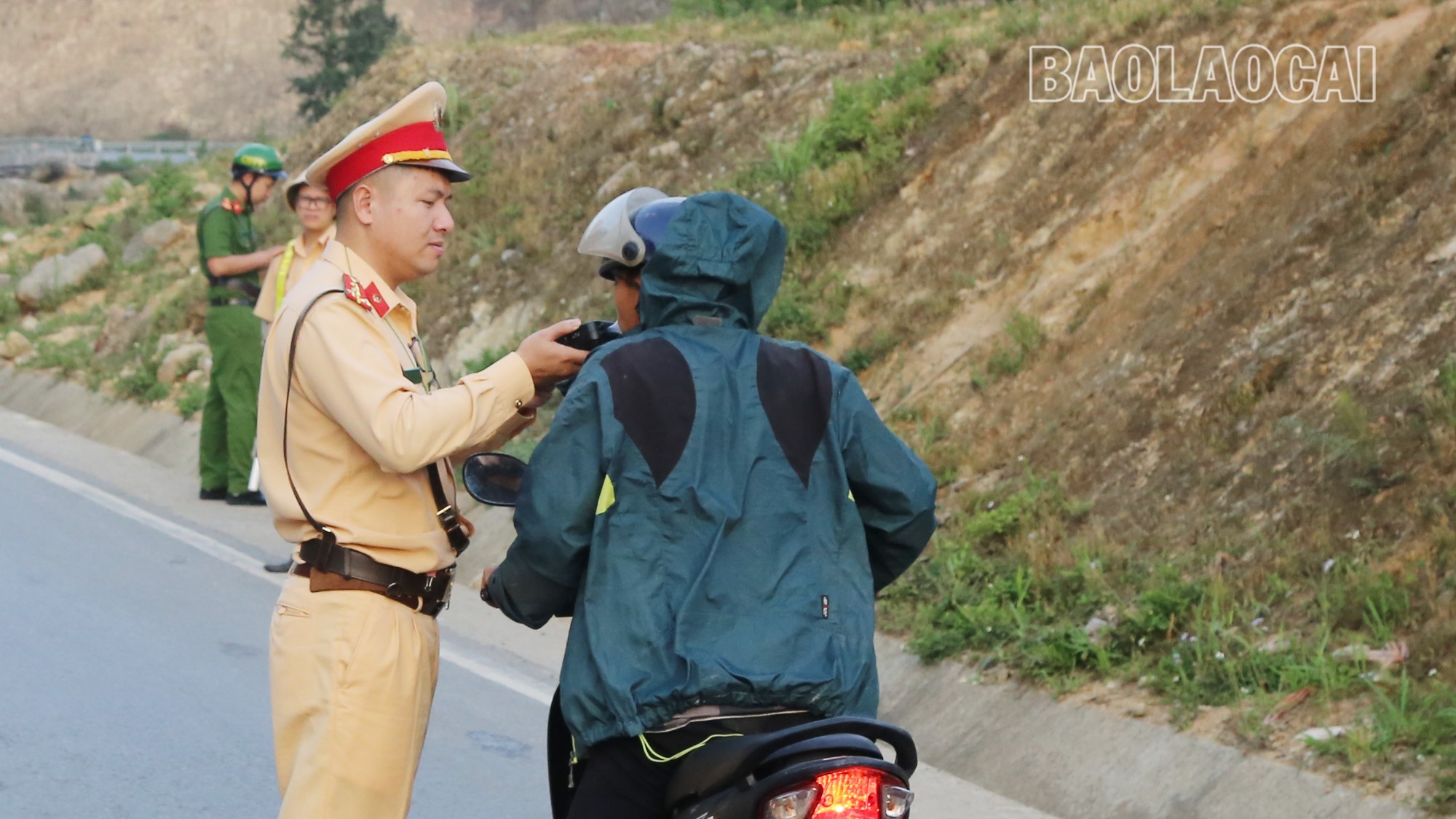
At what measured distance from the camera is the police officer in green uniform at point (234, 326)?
11.8m

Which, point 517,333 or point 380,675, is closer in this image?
point 380,675

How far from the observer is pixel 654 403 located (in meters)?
3.17

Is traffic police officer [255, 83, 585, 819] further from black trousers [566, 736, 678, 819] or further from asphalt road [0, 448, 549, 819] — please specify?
asphalt road [0, 448, 549, 819]

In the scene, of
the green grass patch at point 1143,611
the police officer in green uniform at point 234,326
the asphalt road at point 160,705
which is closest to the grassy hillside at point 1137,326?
the green grass patch at point 1143,611

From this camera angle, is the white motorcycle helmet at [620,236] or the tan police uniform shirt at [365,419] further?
the white motorcycle helmet at [620,236]

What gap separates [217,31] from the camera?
285 feet

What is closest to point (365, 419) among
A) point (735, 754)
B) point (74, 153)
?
point (735, 754)

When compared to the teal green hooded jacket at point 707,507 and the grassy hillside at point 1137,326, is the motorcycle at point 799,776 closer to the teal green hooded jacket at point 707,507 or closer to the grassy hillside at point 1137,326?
the teal green hooded jacket at point 707,507

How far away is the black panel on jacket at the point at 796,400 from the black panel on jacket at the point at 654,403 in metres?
0.15

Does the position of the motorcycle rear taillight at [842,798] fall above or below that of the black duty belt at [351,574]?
below

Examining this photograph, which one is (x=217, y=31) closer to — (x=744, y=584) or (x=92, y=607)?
(x=92, y=607)

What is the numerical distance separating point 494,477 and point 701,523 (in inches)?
Answer: 27.4

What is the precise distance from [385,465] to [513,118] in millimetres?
15781

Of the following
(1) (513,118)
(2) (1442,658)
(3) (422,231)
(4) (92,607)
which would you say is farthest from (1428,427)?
(1) (513,118)
